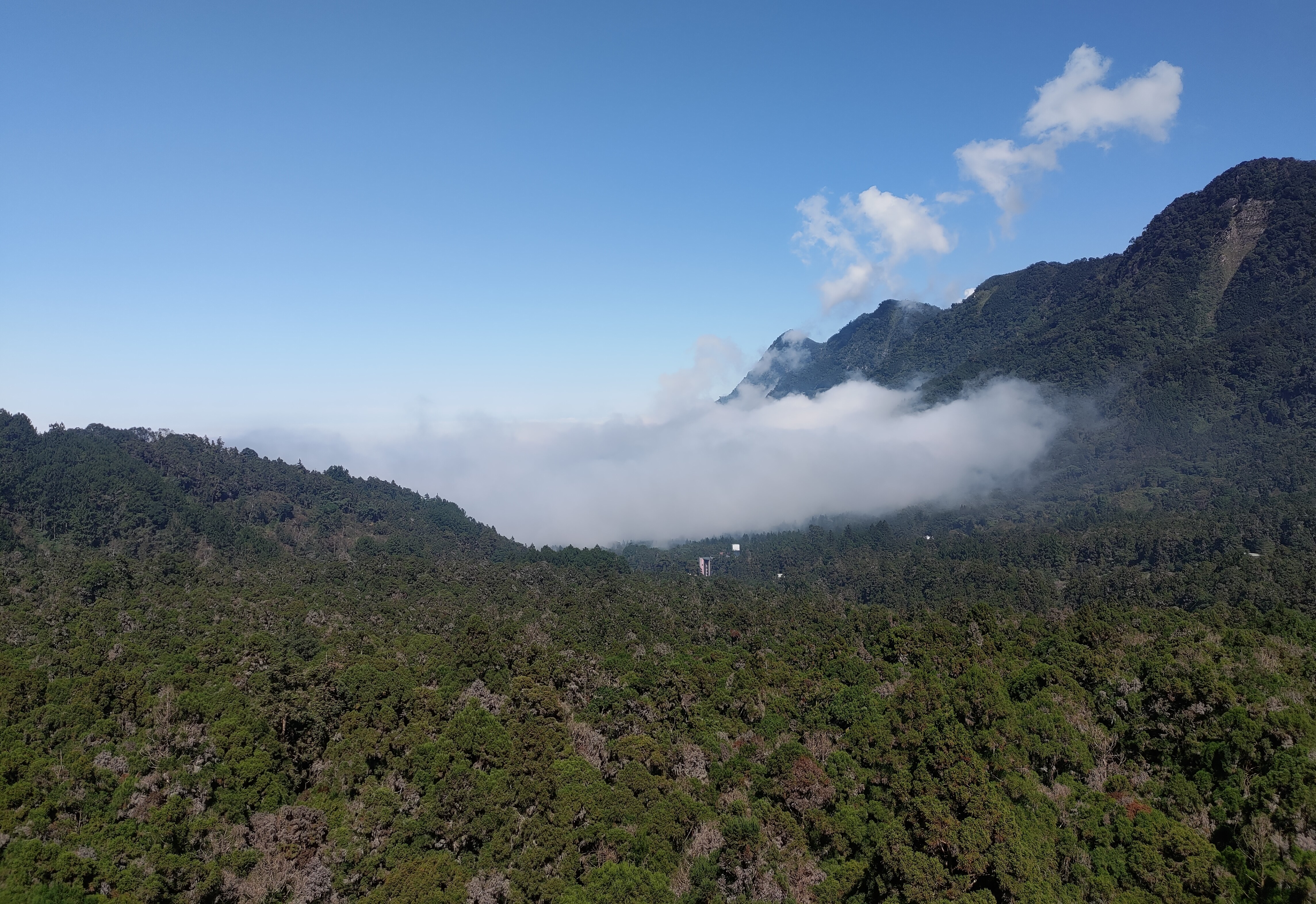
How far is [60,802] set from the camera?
29.9 meters

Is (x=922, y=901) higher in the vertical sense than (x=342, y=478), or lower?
lower

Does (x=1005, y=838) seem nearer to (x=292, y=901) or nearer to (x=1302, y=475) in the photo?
(x=292, y=901)

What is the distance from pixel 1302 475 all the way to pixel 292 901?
17280 centimetres

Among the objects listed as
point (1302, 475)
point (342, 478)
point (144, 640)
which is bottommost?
point (1302, 475)

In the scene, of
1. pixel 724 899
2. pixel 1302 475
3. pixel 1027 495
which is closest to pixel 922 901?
pixel 724 899

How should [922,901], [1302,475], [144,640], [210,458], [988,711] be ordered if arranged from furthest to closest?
[210,458] < [1302,475] < [144,640] < [988,711] < [922,901]

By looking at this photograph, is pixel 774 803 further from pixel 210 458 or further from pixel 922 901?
pixel 210 458

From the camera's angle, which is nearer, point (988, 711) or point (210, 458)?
point (988, 711)

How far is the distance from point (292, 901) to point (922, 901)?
76.3 feet

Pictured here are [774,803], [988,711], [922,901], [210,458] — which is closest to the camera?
[922,901]

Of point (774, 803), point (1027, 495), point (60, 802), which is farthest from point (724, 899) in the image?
point (1027, 495)

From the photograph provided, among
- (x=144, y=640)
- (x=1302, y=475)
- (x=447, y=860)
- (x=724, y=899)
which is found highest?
(x=144, y=640)

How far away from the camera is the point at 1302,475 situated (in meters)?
135

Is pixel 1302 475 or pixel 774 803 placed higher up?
pixel 774 803
